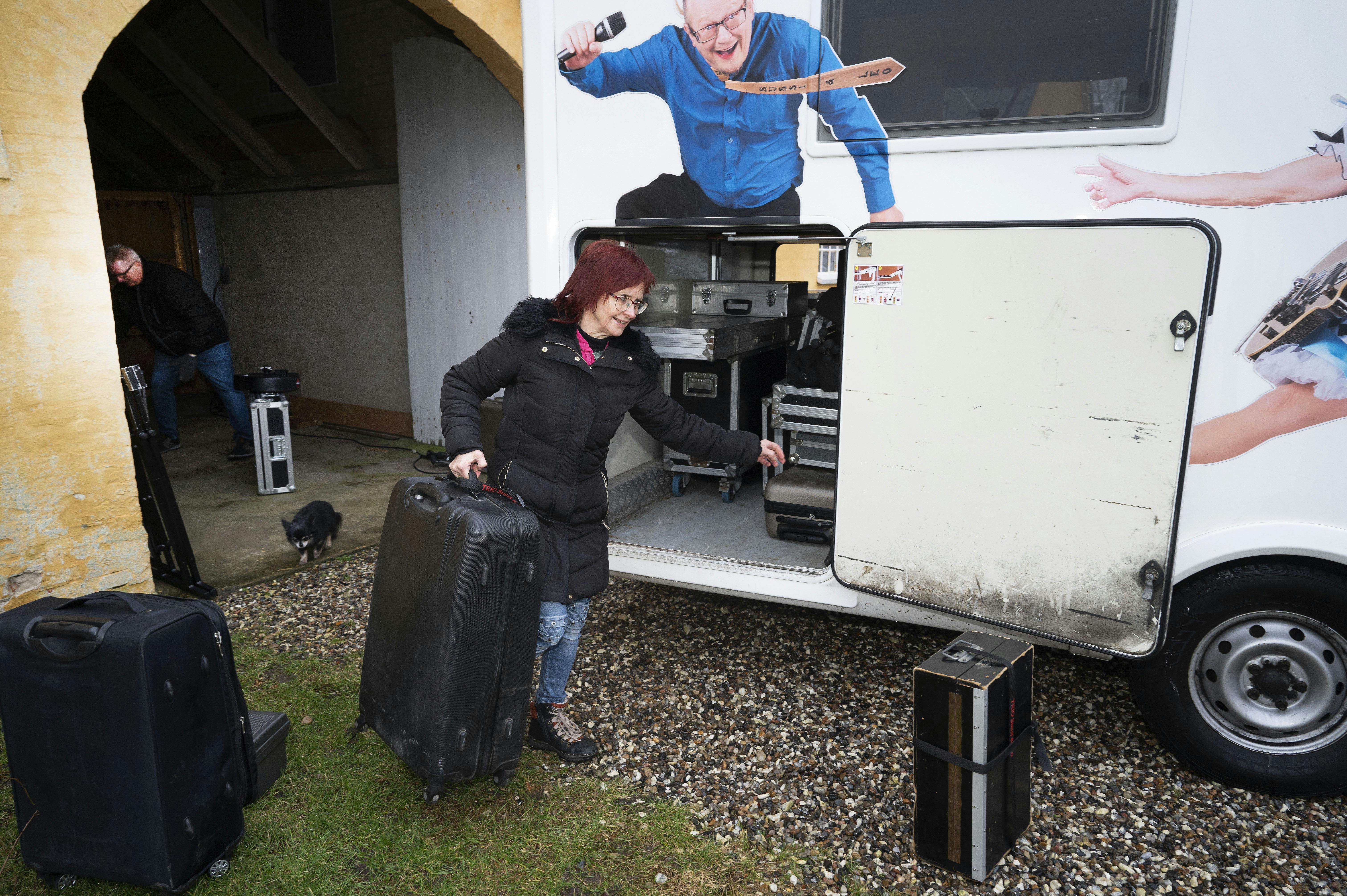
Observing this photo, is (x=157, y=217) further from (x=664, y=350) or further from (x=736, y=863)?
(x=736, y=863)

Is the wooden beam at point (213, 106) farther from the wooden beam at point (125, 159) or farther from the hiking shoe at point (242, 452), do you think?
the hiking shoe at point (242, 452)

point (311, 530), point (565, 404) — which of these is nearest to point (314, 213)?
point (311, 530)

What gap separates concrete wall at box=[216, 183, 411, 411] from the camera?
8.50 m

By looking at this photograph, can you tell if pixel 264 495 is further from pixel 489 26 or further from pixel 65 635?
pixel 65 635

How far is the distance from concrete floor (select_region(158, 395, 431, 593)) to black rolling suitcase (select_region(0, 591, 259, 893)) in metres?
2.41

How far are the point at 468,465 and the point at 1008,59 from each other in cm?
208

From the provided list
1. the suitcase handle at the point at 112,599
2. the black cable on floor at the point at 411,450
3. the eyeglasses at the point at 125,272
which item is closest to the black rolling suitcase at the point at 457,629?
the suitcase handle at the point at 112,599

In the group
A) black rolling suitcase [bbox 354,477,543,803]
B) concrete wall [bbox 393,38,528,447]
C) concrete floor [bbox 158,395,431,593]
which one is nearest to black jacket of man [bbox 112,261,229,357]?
concrete floor [bbox 158,395,431,593]

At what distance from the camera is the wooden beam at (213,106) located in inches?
356

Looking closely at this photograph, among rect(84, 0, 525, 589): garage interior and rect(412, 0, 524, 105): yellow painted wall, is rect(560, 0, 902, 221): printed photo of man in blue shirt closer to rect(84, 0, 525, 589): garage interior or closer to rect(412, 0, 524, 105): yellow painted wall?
rect(412, 0, 524, 105): yellow painted wall

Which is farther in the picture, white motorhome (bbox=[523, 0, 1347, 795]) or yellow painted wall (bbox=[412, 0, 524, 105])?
yellow painted wall (bbox=[412, 0, 524, 105])

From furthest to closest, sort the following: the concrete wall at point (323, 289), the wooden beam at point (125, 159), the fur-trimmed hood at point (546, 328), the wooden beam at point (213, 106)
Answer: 1. the wooden beam at point (125, 159)
2. the wooden beam at point (213, 106)
3. the concrete wall at point (323, 289)
4. the fur-trimmed hood at point (546, 328)

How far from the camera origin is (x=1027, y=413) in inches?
103

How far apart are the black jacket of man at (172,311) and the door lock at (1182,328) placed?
22.5 ft
